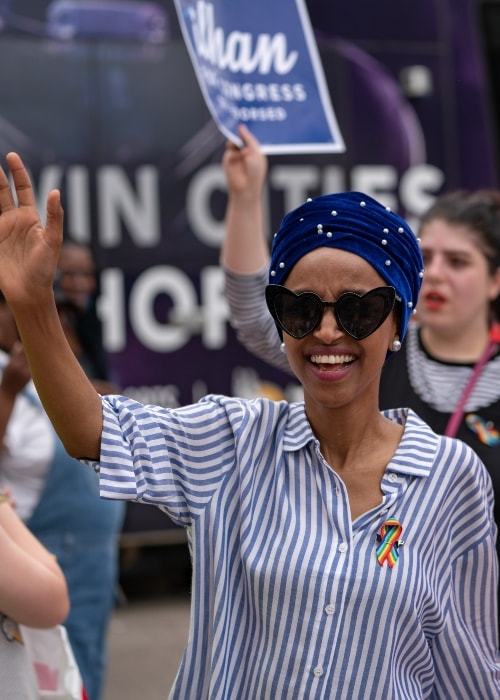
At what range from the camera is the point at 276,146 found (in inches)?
138

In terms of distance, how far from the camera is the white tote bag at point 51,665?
292cm

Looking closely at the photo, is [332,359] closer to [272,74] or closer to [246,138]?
[246,138]

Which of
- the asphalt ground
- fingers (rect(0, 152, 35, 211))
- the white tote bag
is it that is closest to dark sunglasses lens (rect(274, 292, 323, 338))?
fingers (rect(0, 152, 35, 211))

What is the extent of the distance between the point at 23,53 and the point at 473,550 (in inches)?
203

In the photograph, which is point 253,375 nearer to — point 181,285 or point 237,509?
point 181,285

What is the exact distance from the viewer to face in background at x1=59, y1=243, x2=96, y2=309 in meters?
6.28

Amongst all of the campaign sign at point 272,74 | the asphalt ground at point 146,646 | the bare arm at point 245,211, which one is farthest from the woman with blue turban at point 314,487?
the asphalt ground at point 146,646

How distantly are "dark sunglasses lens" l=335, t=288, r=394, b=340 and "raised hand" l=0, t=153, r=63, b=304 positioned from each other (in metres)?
0.49

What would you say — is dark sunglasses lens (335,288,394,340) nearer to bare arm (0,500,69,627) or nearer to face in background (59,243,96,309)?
bare arm (0,500,69,627)

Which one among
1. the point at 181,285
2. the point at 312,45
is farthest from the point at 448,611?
the point at 181,285

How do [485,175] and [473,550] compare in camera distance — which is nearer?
[473,550]

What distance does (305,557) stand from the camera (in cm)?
214

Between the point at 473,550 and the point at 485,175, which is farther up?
the point at 485,175

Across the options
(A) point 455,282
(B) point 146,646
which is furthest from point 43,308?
(B) point 146,646
